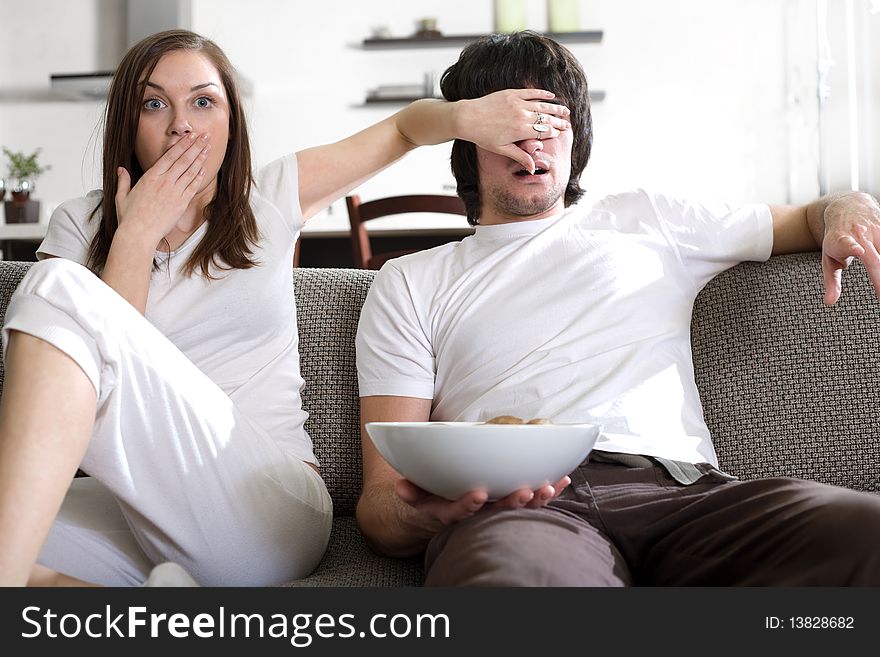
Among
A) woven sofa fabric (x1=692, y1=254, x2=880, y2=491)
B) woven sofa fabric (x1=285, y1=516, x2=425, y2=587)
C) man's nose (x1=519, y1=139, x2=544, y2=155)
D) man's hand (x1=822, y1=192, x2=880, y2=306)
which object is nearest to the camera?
woven sofa fabric (x1=285, y1=516, x2=425, y2=587)

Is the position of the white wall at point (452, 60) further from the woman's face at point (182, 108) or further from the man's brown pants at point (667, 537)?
the man's brown pants at point (667, 537)

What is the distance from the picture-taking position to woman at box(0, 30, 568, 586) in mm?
990

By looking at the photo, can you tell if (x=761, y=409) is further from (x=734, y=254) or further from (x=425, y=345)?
(x=425, y=345)

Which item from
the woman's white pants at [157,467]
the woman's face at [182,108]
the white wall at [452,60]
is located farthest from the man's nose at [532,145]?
the white wall at [452,60]

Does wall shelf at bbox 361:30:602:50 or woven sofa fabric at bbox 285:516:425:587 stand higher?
wall shelf at bbox 361:30:602:50

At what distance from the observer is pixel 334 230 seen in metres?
3.55

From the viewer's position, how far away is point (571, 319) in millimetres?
1420

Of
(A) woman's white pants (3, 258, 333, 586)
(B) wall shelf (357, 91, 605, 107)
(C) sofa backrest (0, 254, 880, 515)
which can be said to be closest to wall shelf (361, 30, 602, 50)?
(B) wall shelf (357, 91, 605, 107)

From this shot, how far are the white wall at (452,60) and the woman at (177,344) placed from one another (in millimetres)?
3523

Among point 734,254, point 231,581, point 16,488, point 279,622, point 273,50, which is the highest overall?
point 273,50

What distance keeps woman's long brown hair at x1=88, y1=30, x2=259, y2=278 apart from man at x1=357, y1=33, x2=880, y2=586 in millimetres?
244

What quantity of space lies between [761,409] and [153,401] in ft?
3.06

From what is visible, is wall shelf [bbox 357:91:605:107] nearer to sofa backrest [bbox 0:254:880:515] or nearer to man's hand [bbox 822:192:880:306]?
sofa backrest [bbox 0:254:880:515]

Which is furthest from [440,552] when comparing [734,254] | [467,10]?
[467,10]
